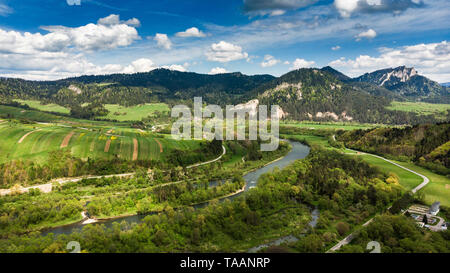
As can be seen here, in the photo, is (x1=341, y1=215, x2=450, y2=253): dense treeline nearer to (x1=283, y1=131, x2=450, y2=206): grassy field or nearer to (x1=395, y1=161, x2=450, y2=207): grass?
(x1=395, y1=161, x2=450, y2=207): grass

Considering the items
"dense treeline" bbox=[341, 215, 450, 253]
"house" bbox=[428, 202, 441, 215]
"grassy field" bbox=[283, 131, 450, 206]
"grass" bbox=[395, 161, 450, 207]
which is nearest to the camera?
"dense treeline" bbox=[341, 215, 450, 253]

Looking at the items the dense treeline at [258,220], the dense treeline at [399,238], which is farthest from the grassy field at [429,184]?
the dense treeline at [399,238]

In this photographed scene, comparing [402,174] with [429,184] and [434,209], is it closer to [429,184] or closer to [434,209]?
[429,184]

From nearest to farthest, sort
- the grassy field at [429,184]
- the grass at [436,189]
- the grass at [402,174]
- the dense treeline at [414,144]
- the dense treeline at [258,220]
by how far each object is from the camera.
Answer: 1. the dense treeline at [258,220]
2. the grass at [436,189]
3. the grassy field at [429,184]
4. the grass at [402,174]
5. the dense treeline at [414,144]

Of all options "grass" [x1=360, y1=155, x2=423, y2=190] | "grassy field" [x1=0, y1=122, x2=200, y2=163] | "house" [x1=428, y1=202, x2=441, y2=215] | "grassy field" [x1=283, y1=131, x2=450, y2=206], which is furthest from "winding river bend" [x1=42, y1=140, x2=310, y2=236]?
"house" [x1=428, y1=202, x2=441, y2=215]

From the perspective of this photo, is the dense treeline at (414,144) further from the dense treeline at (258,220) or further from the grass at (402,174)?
the dense treeline at (258,220)

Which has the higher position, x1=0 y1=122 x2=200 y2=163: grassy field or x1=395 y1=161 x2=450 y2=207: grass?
x1=0 y1=122 x2=200 y2=163: grassy field

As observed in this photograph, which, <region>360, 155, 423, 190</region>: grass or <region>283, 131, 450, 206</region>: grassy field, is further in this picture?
<region>360, 155, 423, 190</region>: grass
